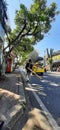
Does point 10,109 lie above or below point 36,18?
below

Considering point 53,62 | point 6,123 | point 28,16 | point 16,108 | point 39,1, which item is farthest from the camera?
point 53,62

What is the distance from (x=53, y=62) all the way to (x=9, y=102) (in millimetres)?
75030

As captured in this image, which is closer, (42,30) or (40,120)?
(40,120)

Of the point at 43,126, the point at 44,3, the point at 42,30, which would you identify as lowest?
the point at 43,126

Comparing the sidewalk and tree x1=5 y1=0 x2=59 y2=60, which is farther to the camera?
tree x1=5 y1=0 x2=59 y2=60

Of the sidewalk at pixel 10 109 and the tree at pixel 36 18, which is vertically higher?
the tree at pixel 36 18

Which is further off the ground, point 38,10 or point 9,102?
point 38,10

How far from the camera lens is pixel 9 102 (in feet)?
33.0

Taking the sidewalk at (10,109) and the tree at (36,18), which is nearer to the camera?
the sidewalk at (10,109)

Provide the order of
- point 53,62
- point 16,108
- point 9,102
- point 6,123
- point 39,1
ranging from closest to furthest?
point 6,123, point 16,108, point 9,102, point 39,1, point 53,62

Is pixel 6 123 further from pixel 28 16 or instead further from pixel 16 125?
pixel 28 16

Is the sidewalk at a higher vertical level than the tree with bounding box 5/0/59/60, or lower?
lower

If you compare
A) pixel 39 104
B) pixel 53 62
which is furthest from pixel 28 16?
pixel 53 62

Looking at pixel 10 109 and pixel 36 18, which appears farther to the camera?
pixel 36 18
